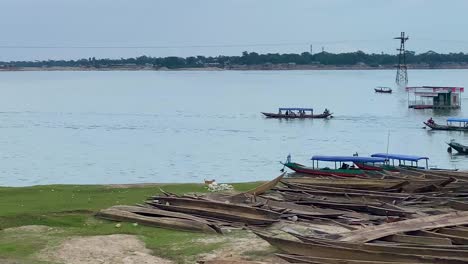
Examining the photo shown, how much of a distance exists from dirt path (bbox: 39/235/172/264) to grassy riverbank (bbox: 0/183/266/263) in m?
0.26

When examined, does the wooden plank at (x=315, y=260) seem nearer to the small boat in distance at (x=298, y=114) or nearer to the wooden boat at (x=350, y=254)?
the wooden boat at (x=350, y=254)

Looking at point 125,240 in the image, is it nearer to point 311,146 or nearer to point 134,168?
point 134,168

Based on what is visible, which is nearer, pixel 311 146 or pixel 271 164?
pixel 271 164

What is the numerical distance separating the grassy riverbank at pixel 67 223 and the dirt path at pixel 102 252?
26 cm

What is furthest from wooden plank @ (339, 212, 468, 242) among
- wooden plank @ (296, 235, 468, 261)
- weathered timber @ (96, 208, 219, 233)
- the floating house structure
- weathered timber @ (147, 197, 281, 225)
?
the floating house structure

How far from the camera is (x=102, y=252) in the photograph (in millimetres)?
15023

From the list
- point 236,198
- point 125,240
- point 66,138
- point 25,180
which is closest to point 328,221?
point 236,198

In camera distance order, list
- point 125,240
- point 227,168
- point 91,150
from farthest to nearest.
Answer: point 91,150 → point 227,168 → point 125,240

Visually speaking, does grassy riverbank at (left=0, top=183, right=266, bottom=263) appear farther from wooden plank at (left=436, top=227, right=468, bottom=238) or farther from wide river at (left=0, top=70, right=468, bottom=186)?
wide river at (left=0, top=70, right=468, bottom=186)

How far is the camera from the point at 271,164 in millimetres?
48750

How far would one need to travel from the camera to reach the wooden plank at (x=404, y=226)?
13859 millimetres

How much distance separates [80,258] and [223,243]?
3098 millimetres

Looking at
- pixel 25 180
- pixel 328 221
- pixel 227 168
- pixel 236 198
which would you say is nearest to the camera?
pixel 328 221

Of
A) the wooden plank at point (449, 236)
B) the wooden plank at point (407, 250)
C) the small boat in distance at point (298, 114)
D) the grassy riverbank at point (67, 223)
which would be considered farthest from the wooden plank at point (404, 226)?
the small boat in distance at point (298, 114)
